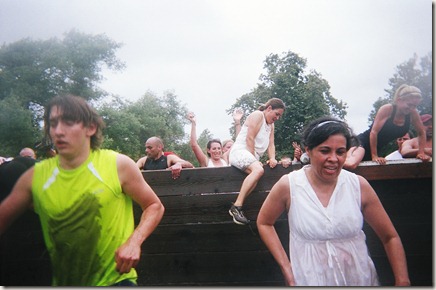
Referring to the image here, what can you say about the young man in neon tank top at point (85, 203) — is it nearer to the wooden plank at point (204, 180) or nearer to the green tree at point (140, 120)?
the green tree at point (140, 120)

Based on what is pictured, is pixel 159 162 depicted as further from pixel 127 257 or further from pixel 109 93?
pixel 127 257

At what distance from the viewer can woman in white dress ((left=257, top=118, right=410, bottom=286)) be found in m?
1.43

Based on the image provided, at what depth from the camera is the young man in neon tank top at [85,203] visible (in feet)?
4.89

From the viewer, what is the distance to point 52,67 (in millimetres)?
2029

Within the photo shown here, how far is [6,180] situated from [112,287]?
2.53ft

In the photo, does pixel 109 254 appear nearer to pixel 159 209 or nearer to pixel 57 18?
pixel 159 209

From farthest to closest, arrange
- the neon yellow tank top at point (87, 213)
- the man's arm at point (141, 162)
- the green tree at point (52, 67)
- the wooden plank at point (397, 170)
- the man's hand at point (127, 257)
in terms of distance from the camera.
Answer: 1. the man's arm at point (141, 162)
2. the green tree at point (52, 67)
3. the wooden plank at point (397, 170)
4. the neon yellow tank top at point (87, 213)
5. the man's hand at point (127, 257)

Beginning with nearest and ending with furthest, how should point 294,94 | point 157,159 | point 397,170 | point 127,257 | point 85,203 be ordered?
point 127,257
point 85,203
point 397,170
point 294,94
point 157,159

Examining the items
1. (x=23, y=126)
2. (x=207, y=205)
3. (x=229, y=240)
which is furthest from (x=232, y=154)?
(x=23, y=126)

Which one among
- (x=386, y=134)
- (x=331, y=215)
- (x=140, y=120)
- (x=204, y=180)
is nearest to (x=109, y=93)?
(x=140, y=120)

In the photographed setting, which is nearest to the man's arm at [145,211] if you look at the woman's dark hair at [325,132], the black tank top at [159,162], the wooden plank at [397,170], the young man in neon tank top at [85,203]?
the young man in neon tank top at [85,203]

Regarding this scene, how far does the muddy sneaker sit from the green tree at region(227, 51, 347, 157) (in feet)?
1.47

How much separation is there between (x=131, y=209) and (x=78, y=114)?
500mm

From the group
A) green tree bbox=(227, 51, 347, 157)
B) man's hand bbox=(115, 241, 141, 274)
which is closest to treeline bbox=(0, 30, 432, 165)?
green tree bbox=(227, 51, 347, 157)
